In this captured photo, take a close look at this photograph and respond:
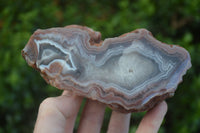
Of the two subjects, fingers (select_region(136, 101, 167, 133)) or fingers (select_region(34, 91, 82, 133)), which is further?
fingers (select_region(136, 101, 167, 133))

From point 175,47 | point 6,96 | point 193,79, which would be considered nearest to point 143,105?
point 175,47

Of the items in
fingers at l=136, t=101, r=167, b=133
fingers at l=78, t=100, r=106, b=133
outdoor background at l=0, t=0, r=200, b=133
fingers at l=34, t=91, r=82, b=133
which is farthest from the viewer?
outdoor background at l=0, t=0, r=200, b=133

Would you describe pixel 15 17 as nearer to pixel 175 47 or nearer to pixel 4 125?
pixel 4 125

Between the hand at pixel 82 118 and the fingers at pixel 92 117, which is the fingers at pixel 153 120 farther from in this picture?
the fingers at pixel 92 117

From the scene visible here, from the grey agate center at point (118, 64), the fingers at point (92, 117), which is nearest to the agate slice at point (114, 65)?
the grey agate center at point (118, 64)

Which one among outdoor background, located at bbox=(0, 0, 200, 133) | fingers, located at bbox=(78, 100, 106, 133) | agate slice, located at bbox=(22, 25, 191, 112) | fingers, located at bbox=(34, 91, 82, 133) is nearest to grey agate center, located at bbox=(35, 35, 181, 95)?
agate slice, located at bbox=(22, 25, 191, 112)

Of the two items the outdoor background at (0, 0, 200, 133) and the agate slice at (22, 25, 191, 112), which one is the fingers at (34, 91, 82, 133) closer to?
the agate slice at (22, 25, 191, 112)
